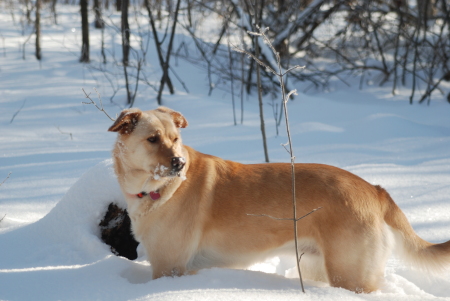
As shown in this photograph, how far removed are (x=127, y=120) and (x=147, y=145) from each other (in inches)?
8.3

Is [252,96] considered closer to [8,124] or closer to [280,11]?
[280,11]

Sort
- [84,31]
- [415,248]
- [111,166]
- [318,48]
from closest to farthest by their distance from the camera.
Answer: [415,248] → [111,166] → [84,31] → [318,48]

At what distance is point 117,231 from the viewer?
3.78 metres

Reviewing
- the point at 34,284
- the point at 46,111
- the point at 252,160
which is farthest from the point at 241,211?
the point at 46,111

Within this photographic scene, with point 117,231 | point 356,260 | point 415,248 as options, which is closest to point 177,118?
point 117,231

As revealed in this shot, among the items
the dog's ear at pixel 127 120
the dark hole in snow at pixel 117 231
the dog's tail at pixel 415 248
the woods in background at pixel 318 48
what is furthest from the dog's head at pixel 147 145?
the woods in background at pixel 318 48

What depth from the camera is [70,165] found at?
18.2 feet

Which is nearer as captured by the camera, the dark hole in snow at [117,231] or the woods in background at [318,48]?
the dark hole in snow at [117,231]

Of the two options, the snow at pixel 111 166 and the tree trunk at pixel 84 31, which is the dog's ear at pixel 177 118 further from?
the tree trunk at pixel 84 31

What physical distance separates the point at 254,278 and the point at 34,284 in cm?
139

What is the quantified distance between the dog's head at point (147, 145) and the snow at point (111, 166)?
26.9 inches

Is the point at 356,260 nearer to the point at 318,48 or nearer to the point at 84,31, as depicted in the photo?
the point at 84,31

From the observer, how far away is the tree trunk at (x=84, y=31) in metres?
9.76

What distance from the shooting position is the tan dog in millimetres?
2615
